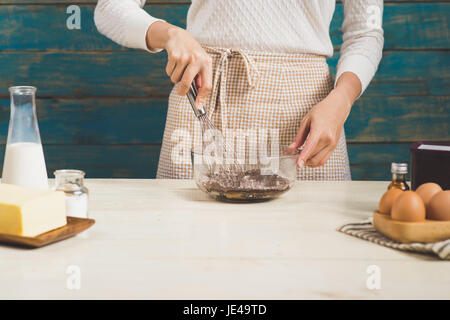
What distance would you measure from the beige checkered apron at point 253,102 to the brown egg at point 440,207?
71 cm

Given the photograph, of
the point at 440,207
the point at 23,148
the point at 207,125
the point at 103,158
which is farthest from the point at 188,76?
the point at 103,158

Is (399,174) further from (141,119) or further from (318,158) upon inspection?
(141,119)

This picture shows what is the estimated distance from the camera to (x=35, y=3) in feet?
6.93

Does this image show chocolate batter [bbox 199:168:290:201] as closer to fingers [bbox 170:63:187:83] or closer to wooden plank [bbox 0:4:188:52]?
fingers [bbox 170:63:187:83]

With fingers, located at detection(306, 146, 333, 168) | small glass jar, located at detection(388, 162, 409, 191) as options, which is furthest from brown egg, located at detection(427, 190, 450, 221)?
fingers, located at detection(306, 146, 333, 168)

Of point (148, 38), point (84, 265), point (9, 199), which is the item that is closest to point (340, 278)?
point (84, 265)

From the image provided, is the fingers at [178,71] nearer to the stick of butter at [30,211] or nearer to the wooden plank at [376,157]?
the stick of butter at [30,211]

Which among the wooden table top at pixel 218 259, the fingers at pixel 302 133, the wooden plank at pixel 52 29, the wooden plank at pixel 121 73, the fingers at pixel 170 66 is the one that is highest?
the wooden plank at pixel 52 29

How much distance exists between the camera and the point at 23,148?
3.33 feet

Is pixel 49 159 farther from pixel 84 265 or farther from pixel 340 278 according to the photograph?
pixel 340 278

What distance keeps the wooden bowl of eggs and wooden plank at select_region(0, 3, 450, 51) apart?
143 cm

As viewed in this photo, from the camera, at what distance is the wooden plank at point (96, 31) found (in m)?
2.12

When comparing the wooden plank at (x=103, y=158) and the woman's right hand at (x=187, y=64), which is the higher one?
the woman's right hand at (x=187, y=64)

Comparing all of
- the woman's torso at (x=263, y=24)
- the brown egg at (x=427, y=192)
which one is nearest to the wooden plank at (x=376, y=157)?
the woman's torso at (x=263, y=24)
